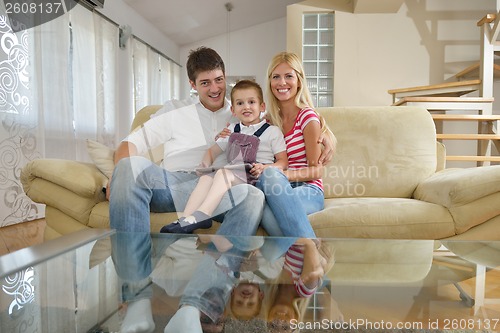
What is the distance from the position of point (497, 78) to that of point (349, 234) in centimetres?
419

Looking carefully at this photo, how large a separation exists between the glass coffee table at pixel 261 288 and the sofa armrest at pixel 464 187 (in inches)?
24.2

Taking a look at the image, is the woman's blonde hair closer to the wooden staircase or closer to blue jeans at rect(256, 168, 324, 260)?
blue jeans at rect(256, 168, 324, 260)

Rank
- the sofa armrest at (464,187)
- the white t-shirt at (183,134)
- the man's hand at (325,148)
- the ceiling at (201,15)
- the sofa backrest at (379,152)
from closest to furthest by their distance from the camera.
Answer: the sofa armrest at (464,187), the man's hand at (325,148), the white t-shirt at (183,134), the sofa backrest at (379,152), the ceiling at (201,15)

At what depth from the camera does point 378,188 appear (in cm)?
212

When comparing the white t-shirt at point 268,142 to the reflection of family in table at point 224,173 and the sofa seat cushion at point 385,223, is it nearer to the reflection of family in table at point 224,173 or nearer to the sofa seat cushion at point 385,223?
the reflection of family in table at point 224,173

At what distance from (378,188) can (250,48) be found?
6335 millimetres

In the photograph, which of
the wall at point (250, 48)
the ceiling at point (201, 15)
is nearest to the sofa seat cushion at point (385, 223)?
the ceiling at point (201, 15)

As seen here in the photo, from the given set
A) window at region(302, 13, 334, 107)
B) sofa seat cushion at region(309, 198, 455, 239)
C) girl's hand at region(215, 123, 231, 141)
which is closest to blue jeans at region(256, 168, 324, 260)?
sofa seat cushion at region(309, 198, 455, 239)

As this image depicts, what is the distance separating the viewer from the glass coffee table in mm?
764

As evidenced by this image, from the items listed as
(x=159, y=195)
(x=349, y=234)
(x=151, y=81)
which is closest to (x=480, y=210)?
(x=349, y=234)

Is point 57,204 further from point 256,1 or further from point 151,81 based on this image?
point 256,1

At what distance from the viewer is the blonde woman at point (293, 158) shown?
1524 millimetres

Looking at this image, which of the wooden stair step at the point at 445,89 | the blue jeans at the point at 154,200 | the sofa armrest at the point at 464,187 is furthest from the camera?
the wooden stair step at the point at 445,89

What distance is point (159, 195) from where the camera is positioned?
1.70 metres
